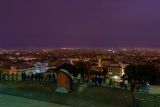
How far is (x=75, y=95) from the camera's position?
74.1ft

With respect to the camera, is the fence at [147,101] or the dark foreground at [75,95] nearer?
the fence at [147,101]

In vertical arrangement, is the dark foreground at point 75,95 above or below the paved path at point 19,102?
above

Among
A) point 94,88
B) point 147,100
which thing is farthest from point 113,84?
point 147,100

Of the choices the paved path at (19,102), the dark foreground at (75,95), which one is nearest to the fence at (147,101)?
the dark foreground at (75,95)

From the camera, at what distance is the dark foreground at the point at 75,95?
2091 cm

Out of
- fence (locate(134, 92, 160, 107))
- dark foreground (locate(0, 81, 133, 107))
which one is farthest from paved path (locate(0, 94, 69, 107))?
fence (locate(134, 92, 160, 107))

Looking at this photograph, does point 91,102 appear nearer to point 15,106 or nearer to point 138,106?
point 138,106

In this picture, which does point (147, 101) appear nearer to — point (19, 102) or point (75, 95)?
point (75, 95)

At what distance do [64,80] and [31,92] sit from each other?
2660 millimetres

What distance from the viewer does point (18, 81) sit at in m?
27.6

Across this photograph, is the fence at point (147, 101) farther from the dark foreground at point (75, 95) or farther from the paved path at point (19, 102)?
the paved path at point (19, 102)

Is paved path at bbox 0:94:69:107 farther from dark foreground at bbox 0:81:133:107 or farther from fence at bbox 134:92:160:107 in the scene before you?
fence at bbox 134:92:160:107

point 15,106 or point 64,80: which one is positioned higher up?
point 64,80

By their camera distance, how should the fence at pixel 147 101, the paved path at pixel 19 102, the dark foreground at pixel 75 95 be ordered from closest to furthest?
the fence at pixel 147 101 < the dark foreground at pixel 75 95 < the paved path at pixel 19 102
